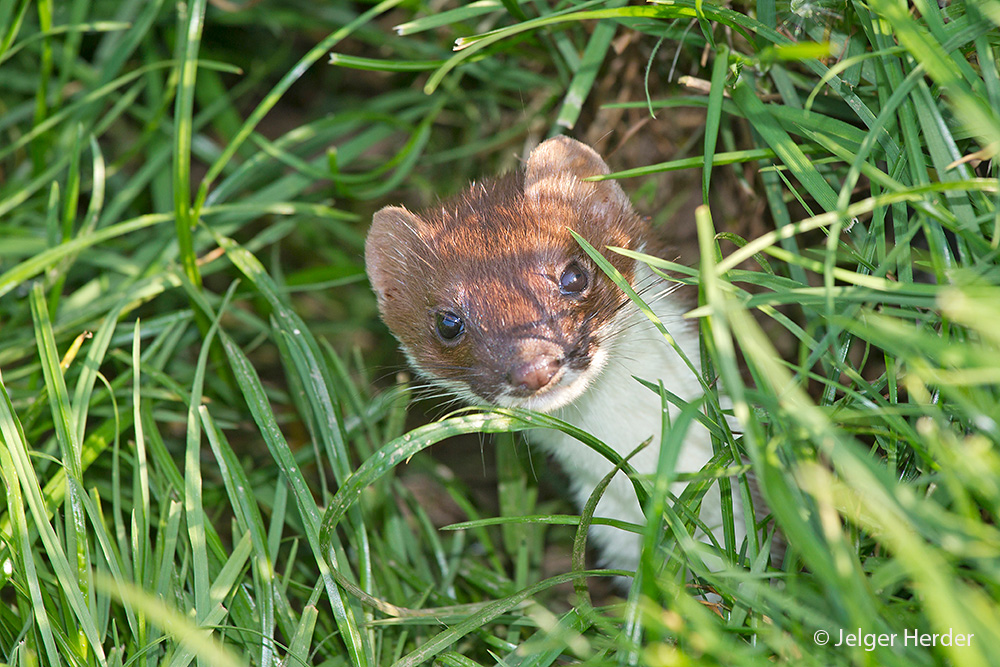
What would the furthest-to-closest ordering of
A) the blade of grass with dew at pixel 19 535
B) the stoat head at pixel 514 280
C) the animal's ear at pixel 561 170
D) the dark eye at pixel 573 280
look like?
the animal's ear at pixel 561 170
the dark eye at pixel 573 280
the stoat head at pixel 514 280
the blade of grass with dew at pixel 19 535

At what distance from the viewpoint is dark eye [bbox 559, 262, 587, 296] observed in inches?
104

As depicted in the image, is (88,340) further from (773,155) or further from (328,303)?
(773,155)

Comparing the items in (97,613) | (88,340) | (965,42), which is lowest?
(97,613)

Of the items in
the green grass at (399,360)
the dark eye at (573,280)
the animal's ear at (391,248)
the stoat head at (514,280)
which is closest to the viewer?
the green grass at (399,360)

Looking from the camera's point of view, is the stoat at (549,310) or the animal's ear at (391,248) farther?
the animal's ear at (391,248)

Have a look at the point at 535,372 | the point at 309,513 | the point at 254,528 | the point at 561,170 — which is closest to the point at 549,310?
the point at 535,372

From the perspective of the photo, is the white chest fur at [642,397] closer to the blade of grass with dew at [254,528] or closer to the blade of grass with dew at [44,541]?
the blade of grass with dew at [254,528]

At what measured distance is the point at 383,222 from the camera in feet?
9.79

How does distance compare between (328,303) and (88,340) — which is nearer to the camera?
(88,340)

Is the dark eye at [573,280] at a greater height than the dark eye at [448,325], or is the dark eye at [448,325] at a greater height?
the dark eye at [573,280]

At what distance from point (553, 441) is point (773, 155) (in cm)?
128

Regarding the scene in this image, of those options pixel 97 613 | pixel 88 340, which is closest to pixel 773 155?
pixel 97 613

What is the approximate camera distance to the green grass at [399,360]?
1.62 m

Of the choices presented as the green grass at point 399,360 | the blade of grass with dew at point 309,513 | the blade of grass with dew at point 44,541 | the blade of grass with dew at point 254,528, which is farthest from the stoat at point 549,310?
the blade of grass with dew at point 44,541
